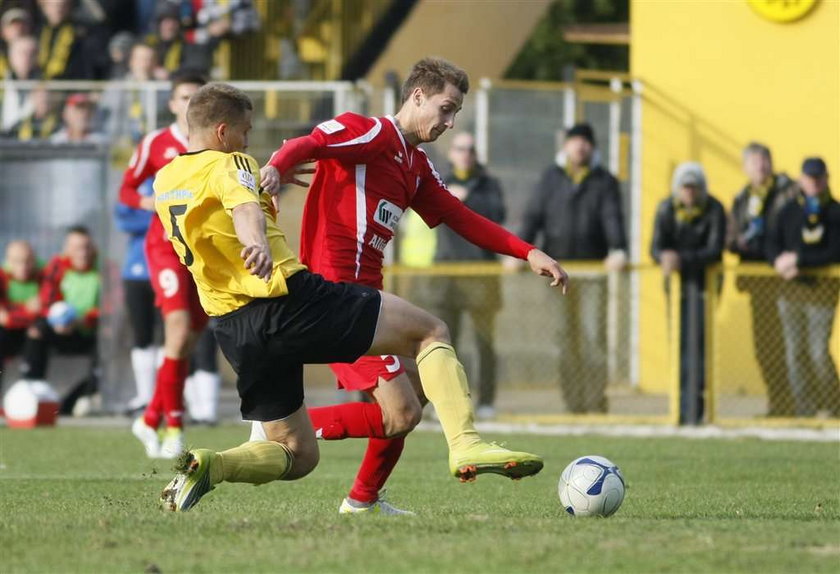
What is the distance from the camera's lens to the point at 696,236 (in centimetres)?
1385

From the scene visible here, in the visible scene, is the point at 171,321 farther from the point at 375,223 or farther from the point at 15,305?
the point at 15,305

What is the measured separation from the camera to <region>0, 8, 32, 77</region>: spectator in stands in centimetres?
1944

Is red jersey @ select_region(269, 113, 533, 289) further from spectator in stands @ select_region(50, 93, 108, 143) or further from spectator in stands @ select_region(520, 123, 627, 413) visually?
spectator in stands @ select_region(50, 93, 108, 143)

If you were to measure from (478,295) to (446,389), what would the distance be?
8.20m

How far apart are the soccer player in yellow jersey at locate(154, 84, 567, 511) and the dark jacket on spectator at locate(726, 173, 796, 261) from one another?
7.93 meters

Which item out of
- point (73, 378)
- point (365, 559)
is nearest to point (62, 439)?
point (73, 378)

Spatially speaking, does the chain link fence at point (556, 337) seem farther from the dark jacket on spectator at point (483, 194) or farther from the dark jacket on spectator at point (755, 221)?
the dark jacket on spectator at point (755, 221)

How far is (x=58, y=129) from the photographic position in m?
15.9

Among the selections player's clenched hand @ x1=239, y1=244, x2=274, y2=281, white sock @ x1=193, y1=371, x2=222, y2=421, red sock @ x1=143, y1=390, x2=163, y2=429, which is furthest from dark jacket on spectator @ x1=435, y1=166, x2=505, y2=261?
player's clenched hand @ x1=239, y1=244, x2=274, y2=281

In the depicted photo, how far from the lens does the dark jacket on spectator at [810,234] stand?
44.1 feet

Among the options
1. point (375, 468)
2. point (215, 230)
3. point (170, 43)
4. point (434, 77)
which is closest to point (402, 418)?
point (375, 468)

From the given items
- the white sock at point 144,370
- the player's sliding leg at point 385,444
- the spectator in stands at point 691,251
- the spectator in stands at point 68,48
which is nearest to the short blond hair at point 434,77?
the player's sliding leg at point 385,444

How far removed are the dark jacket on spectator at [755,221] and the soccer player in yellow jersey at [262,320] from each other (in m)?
7.93

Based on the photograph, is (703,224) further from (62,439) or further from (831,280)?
(62,439)
